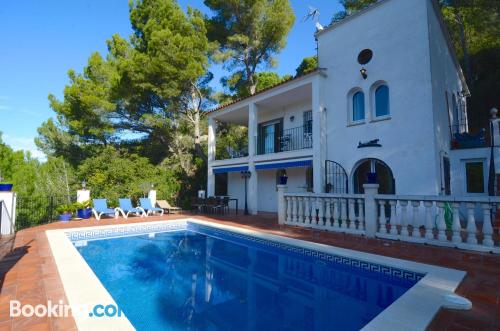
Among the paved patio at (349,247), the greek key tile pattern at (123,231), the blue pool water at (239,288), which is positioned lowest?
the blue pool water at (239,288)

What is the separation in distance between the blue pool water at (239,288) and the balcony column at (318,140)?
5.91m

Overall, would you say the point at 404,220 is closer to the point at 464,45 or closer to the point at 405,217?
the point at 405,217

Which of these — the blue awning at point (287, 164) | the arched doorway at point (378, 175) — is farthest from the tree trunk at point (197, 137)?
the arched doorway at point (378, 175)

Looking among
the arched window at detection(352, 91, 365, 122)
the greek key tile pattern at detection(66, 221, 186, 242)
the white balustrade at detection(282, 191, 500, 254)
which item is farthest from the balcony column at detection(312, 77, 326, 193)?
the greek key tile pattern at detection(66, 221, 186, 242)

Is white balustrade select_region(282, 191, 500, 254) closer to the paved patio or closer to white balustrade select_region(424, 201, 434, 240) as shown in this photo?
white balustrade select_region(424, 201, 434, 240)

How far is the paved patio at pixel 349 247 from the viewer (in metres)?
3.93

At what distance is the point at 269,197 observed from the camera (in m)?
20.3

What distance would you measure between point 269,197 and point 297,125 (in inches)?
232

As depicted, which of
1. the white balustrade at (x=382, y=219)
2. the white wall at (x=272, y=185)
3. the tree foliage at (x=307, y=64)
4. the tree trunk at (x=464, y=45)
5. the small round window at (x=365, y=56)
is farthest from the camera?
the tree foliage at (x=307, y=64)

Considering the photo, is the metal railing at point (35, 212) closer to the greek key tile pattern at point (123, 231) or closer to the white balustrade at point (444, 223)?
the greek key tile pattern at point (123, 231)

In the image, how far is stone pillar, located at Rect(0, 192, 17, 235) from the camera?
11.1 metres

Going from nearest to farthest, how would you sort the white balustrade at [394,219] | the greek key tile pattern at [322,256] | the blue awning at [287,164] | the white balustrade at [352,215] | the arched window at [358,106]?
the greek key tile pattern at [322,256] → the white balustrade at [394,219] → the white balustrade at [352,215] → the arched window at [358,106] → the blue awning at [287,164]

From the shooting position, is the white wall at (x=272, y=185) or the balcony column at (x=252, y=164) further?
the white wall at (x=272, y=185)

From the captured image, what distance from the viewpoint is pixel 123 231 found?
13.0 metres
